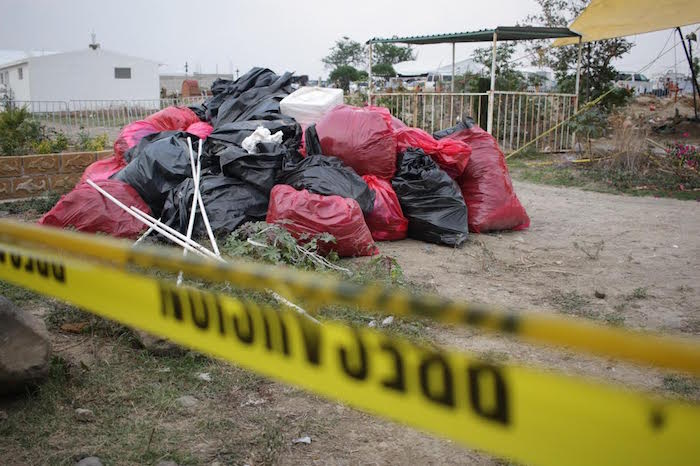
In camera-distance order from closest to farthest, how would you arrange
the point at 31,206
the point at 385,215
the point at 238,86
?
the point at 385,215 < the point at 31,206 < the point at 238,86

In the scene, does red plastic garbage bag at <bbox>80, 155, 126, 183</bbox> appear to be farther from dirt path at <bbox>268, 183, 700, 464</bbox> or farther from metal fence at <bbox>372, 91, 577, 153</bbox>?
metal fence at <bbox>372, 91, 577, 153</bbox>

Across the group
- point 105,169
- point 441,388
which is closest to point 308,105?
point 105,169

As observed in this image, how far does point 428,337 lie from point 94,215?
106 inches

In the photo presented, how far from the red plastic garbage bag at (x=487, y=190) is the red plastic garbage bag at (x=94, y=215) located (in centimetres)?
275

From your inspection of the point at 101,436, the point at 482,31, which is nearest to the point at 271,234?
the point at 101,436

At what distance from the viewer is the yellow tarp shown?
991 cm

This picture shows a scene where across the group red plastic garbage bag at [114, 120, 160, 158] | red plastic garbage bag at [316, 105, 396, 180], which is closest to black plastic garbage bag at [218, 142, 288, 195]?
red plastic garbage bag at [316, 105, 396, 180]

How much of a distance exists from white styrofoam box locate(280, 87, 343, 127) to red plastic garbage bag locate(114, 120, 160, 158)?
4.29 ft

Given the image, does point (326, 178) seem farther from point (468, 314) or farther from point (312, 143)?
point (468, 314)

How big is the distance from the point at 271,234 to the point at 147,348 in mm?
1286

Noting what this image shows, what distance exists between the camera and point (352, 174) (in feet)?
15.0

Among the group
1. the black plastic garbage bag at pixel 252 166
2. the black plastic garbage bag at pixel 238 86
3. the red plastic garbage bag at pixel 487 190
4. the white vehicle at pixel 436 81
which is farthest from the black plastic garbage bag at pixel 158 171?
the white vehicle at pixel 436 81

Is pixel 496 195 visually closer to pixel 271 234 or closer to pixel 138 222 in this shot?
pixel 271 234

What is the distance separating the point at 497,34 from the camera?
10.1 metres
